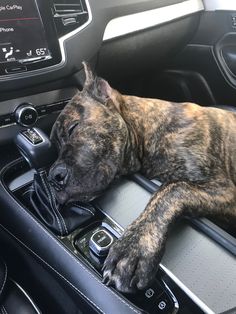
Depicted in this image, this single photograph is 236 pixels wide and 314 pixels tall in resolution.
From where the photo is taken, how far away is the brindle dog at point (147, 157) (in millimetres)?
1378

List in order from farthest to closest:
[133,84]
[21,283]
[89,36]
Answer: [133,84] → [89,36] → [21,283]

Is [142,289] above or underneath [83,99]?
underneath

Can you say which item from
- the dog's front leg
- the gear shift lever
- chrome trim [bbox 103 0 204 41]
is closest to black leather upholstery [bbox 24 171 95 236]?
the gear shift lever

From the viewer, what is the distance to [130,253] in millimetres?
1297

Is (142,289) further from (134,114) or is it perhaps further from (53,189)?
(134,114)

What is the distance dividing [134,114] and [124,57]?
21.4 inches

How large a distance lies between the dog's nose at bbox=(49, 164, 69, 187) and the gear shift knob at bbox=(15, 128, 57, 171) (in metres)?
0.04

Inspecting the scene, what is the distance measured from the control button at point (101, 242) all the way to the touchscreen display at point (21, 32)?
0.71 meters

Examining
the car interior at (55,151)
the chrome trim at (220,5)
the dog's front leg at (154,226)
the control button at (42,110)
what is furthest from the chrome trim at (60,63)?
the chrome trim at (220,5)

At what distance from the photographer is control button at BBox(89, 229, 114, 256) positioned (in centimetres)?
128

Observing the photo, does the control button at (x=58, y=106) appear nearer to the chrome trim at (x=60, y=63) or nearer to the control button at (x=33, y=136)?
the chrome trim at (x=60, y=63)

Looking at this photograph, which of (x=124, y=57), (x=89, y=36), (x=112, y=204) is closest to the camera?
(x=112, y=204)

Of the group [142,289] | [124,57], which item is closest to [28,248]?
[142,289]

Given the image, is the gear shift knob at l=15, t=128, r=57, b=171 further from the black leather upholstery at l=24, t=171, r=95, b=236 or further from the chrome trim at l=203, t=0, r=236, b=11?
the chrome trim at l=203, t=0, r=236, b=11
